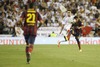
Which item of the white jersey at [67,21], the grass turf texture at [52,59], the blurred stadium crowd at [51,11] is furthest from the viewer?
the blurred stadium crowd at [51,11]

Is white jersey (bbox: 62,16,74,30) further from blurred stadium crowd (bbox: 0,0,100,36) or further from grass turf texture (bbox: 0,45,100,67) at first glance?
blurred stadium crowd (bbox: 0,0,100,36)

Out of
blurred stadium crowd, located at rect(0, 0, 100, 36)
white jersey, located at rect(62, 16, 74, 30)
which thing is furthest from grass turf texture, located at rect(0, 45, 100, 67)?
blurred stadium crowd, located at rect(0, 0, 100, 36)

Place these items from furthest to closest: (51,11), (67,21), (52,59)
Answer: (51,11) < (67,21) < (52,59)

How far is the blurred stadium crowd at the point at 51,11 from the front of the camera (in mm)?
31811

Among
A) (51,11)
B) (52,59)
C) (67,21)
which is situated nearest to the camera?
(52,59)

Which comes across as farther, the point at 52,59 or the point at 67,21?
the point at 67,21

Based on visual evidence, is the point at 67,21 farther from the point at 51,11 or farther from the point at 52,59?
the point at 51,11

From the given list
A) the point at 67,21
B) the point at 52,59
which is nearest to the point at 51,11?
the point at 67,21

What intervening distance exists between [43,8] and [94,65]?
19.0 metres

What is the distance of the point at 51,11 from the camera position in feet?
109

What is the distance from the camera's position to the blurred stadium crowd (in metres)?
31.8

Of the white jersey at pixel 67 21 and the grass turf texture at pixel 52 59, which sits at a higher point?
the white jersey at pixel 67 21

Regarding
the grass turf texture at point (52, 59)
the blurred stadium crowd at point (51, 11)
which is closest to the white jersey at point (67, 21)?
the grass turf texture at point (52, 59)

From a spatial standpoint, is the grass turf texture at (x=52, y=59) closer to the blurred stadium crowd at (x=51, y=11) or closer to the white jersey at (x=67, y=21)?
the white jersey at (x=67, y=21)
